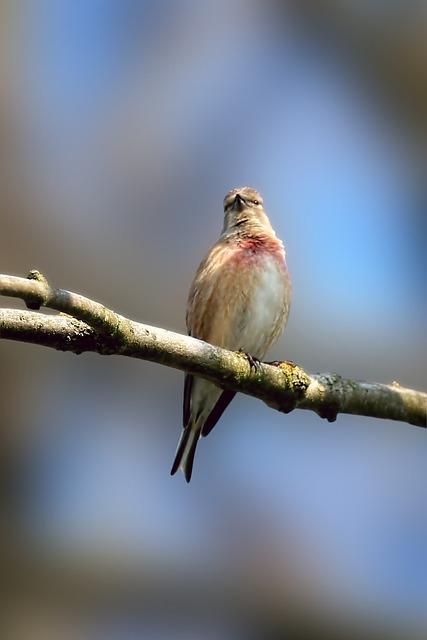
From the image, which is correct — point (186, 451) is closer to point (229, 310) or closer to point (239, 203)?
point (229, 310)

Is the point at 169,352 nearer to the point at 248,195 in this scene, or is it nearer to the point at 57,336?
the point at 57,336

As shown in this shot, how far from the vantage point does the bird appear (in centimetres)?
475

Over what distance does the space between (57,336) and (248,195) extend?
10.4 feet

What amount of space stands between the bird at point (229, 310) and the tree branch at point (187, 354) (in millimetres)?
1115

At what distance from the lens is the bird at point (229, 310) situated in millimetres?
4754

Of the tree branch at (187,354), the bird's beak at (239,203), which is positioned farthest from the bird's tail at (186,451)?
the bird's beak at (239,203)

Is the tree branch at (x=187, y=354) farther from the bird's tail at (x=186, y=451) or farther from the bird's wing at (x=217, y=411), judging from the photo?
the bird's wing at (x=217, y=411)

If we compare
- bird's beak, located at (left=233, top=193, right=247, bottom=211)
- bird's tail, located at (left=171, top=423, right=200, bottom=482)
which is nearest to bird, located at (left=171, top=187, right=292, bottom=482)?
bird's tail, located at (left=171, top=423, right=200, bottom=482)

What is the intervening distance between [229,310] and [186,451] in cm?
93

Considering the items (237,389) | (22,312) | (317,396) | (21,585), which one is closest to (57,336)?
(22,312)

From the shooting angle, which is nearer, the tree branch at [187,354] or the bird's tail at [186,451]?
the tree branch at [187,354]

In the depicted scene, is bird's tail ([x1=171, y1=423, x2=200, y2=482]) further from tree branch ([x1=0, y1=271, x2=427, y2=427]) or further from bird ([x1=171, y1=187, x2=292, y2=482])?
tree branch ([x1=0, y1=271, x2=427, y2=427])

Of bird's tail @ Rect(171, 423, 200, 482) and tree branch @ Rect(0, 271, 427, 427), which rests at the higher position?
tree branch @ Rect(0, 271, 427, 427)

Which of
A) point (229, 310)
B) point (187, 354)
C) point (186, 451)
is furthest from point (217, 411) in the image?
point (187, 354)
